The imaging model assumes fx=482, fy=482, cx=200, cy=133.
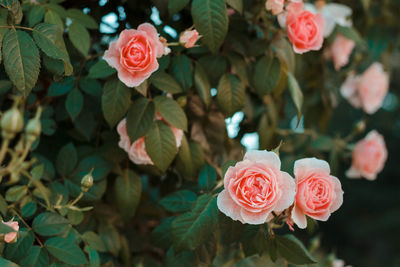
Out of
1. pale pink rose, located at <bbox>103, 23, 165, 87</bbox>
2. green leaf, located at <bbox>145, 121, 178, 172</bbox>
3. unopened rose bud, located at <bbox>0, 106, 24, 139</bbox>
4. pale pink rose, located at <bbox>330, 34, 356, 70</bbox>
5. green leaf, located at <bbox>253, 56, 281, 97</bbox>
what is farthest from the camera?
pale pink rose, located at <bbox>330, 34, 356, 70</bbox>

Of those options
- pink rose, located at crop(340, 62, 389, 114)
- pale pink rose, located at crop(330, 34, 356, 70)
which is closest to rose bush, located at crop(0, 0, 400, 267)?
pale pink rose, located at crop(330, 34, 356, 70)

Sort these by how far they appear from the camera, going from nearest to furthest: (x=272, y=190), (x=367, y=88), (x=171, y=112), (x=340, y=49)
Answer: (x=272, y=190) → (x=171, y=112) → (x=340, y=49) → (x=367, y=88)

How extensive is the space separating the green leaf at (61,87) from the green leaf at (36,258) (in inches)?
15.3

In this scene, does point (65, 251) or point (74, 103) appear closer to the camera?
point (65, 251)

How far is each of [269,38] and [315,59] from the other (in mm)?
320

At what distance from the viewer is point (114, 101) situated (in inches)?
41.8

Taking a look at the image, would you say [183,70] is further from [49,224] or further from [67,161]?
[49,224]

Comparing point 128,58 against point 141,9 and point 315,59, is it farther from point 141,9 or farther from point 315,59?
point 315,59

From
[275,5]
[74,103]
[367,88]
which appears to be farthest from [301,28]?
[367,88]

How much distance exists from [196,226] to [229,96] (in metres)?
0.37

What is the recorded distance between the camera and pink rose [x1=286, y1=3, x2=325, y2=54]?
1166 mm

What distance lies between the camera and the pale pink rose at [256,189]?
2.91 ft

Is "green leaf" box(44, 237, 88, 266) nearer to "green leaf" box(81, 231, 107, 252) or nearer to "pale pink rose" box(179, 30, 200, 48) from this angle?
"green leaf" box(81, 231, 107, 252)

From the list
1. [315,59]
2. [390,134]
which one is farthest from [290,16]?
[390,134]
